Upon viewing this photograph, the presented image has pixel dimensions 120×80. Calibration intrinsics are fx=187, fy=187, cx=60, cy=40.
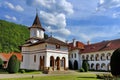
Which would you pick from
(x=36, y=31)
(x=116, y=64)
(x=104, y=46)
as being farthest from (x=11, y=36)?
(x=116, y=64)

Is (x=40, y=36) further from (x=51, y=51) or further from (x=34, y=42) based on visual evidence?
(x=51, y=51)

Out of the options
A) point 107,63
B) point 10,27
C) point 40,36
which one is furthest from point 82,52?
point 10,27

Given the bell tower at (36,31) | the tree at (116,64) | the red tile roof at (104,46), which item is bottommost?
the tree at (116,64)

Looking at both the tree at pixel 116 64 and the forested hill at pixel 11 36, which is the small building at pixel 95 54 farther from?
the tree at pixel 116 64

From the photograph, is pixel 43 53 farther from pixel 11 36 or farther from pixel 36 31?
pixel 11 36

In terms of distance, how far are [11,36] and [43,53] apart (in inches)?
1482

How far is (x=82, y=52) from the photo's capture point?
59750mm

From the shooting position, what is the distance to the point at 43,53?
140 ft

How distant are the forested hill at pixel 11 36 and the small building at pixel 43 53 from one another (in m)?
26.6

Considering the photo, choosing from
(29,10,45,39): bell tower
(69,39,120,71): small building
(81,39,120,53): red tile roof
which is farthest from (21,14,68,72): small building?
(81,39,120,53): red tile roof

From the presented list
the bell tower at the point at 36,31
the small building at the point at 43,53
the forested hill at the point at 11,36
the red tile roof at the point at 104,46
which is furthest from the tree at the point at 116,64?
the forested hill at the point at 11,36

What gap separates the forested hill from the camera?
241 ft

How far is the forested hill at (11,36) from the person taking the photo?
73.3 meters

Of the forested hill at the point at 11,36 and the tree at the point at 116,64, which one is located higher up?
the forested hill at the point at 11,36
